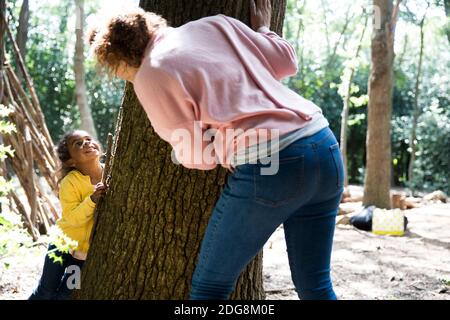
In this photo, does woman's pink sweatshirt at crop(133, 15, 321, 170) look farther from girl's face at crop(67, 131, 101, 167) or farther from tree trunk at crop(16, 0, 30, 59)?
tree trunk at crop(16, 0, 30, 59)

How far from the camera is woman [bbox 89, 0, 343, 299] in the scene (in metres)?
1.70

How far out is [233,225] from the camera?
1.73 metres

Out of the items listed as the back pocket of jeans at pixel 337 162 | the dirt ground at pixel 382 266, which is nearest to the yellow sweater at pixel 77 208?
the back pocket of jeans at pixel 337 162

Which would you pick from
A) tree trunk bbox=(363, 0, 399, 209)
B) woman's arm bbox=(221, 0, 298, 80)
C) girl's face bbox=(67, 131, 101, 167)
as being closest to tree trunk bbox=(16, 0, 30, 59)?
tree trunk bbox=(363, 0, 399, 209)

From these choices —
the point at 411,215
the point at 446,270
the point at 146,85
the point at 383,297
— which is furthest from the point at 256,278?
the point at 411,215

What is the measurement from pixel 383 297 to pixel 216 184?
186cm

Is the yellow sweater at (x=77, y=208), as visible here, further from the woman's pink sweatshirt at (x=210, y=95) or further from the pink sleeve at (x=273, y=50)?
the pink sleeve at (x=273, y=50)

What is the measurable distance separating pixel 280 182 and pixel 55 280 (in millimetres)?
1524

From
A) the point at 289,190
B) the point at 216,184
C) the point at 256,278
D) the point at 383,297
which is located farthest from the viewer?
the point at 383,297

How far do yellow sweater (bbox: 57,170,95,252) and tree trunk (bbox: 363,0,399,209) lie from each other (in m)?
5.51

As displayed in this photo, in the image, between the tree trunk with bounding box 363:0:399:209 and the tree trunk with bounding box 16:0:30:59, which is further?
the tree trunk with bounding box 16:0:30:59

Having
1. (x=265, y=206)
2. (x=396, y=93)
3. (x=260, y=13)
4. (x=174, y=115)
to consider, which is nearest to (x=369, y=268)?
(x=260, y=13)

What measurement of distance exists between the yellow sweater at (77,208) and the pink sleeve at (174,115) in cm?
97
